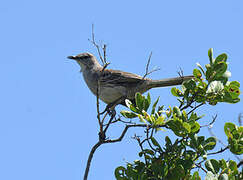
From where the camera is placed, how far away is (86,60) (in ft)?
27.5

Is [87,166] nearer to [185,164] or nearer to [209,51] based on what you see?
[185,164]

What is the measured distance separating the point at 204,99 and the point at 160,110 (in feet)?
1.72

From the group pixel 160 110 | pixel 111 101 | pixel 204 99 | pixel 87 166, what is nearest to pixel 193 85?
pixel 204 99

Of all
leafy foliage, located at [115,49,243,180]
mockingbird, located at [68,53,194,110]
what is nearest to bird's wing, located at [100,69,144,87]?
mockingbird, located at [68,53,194,110]

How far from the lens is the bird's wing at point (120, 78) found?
23.3 feet

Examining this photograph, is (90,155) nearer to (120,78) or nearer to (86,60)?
(120,78)

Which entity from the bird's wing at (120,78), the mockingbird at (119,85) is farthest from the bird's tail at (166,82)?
the bird's wing at (120,78)

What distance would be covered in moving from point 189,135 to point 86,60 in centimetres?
500

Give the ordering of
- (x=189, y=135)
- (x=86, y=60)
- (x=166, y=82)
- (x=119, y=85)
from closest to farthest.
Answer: (x=189, y=135) < (x=166, y=82) < (x=119, y=85) < (x=86, y=60)

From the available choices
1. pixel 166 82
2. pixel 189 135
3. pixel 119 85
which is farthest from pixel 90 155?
pixel 119 85

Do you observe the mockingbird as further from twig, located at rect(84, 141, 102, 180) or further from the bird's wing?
twig, located at rect(84, 141, 102, 180)

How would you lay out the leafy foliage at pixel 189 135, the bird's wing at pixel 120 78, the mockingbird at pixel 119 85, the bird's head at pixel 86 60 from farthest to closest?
the bird's head at pixel 86 60, the bird's wing at pixel 120 78, the mockingbird at pixel 119 85, the leafy foliage at pixel 189 135

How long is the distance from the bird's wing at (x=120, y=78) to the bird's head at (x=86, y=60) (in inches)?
33.5

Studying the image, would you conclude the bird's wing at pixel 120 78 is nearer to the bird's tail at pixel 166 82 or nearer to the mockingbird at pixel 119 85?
the mockingbird at pixel 119 85
